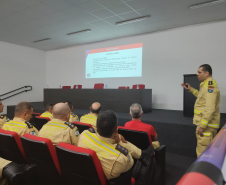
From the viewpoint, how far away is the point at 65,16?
15.6 feet

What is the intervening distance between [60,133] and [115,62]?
5.52 m

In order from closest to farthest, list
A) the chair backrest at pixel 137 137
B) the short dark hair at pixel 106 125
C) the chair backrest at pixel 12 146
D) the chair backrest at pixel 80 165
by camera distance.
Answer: the chair backrest at pixel 80 165 < the short dark hair at pixel 106 125 < the chair backrest at pixel 12 146 < the chair backrest at pixel 137 137

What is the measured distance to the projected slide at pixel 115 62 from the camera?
6.49 meters

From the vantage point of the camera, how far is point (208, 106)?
2242mm

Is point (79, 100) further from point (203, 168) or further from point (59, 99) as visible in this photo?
point (203, 168)

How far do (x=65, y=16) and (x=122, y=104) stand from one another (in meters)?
2.98

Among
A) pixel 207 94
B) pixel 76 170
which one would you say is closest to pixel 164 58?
pixel 207 94

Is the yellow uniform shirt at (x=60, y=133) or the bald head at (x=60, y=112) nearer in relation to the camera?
the yellow uniform shirt at (x=60, y=133)

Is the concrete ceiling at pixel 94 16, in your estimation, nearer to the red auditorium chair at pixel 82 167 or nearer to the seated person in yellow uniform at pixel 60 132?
the seated person in yellow uniform at pixel 60 132

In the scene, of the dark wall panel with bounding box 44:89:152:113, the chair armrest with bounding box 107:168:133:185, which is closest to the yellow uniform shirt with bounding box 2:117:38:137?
the chair armrest with bounding box 107:168:133:185

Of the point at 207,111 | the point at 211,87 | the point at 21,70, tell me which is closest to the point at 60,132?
the point at 207,111

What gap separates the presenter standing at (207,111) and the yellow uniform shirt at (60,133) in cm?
167

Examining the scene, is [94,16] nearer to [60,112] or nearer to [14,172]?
[60,112]

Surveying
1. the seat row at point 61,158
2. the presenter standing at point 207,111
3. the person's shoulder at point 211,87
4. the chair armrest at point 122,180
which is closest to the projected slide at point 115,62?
the presenter standing at point 207,111
